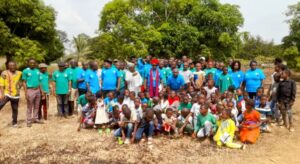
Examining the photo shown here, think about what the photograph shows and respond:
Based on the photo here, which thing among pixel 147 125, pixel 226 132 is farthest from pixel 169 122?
pixel 226 132

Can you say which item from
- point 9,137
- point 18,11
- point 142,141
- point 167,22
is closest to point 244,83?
point 142,141

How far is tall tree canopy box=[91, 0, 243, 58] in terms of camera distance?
20219 mm

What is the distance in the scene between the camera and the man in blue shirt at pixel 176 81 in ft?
26.9

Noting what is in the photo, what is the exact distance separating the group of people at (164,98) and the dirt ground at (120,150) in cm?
33

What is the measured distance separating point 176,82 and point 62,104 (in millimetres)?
3464

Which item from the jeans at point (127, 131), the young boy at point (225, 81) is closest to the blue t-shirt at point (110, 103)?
the jeans at point (127, 131)

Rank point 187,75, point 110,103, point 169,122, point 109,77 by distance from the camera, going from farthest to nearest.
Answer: point 187,75, point 109,77, point 110,103, point 169,122

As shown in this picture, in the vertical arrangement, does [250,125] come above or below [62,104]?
below

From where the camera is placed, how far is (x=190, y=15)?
69.3ft

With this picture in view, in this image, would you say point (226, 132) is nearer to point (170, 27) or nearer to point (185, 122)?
point (185, 122)

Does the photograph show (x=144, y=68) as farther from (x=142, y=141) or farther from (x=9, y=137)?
(x=9, y=137)

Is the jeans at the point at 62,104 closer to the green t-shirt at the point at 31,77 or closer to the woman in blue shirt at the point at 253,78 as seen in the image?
the green t-shirt at the point at 31,77

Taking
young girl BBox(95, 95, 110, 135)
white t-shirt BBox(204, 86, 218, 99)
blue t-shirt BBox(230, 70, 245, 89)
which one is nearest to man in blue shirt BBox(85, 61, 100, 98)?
young girl BBox(95, 95, 110, 135)

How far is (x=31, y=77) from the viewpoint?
768 cm
